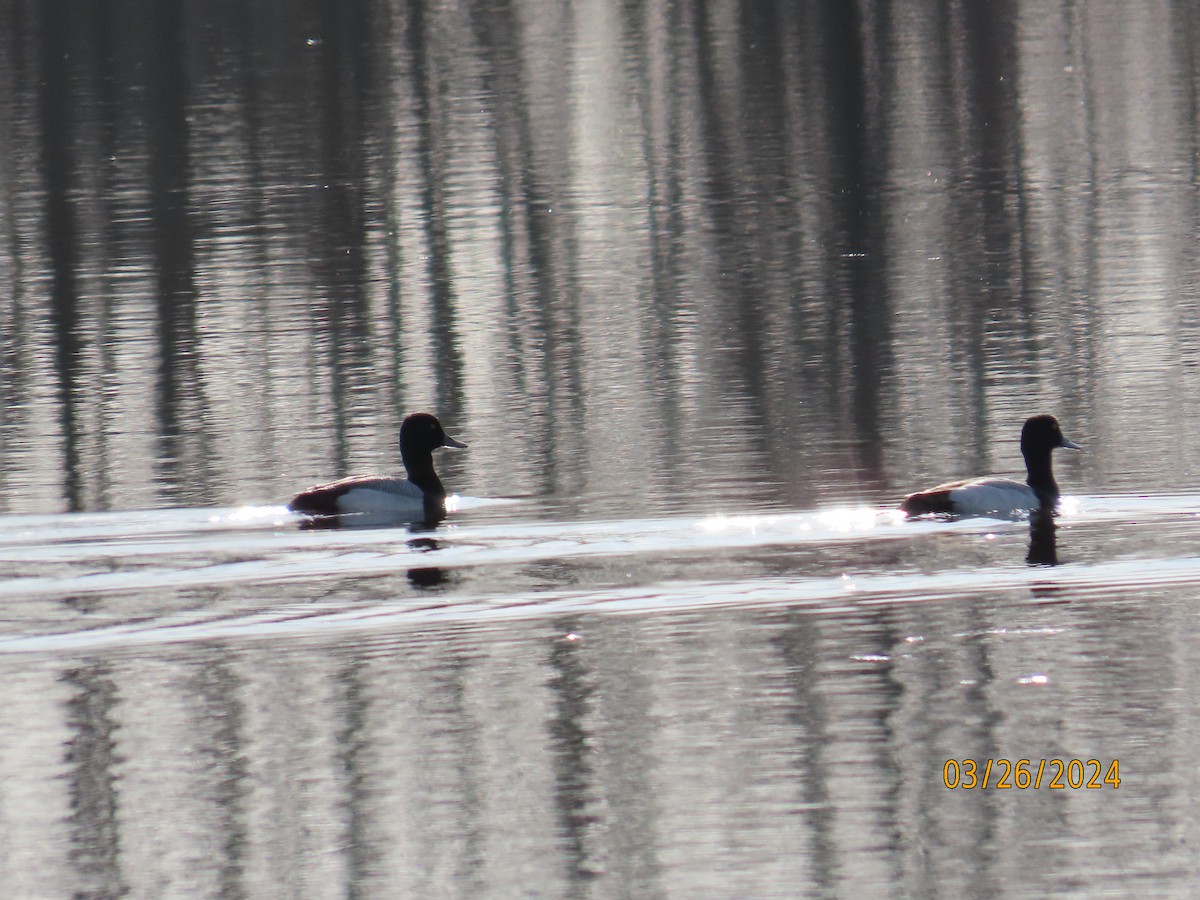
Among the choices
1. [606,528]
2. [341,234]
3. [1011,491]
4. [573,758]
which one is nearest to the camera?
[573,758]

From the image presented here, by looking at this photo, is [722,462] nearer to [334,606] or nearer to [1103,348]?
[334,606]

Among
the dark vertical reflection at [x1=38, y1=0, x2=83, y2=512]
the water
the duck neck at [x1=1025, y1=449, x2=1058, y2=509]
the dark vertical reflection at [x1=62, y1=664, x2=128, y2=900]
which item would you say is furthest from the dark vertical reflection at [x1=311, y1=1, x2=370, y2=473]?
the dark vertical reflection at [x1=62, y1=664, x2=128, y2=900]

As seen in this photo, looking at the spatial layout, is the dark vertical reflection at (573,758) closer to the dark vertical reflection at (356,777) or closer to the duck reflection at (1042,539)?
the dark vertical reflection at (356,777)

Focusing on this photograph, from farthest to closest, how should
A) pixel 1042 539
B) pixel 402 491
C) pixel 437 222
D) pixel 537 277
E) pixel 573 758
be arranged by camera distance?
1. pixel 437 222
2. pixel 537 277
3. pixel 402 491
4. pixel 1042 539
5. pixel 573 758

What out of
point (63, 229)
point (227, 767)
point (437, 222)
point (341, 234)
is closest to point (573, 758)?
point (227, 767)

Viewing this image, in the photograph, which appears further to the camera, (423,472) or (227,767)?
(423,472)

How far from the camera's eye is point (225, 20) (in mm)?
71562

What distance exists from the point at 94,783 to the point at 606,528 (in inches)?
200

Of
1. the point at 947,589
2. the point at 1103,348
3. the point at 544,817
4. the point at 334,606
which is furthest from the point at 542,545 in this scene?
the point at 1103,348

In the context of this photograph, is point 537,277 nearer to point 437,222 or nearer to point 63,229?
point 437,222

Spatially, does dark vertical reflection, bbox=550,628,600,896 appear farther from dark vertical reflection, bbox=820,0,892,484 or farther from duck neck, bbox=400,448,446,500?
dark vertical reflection, bbox=820,0,892,484

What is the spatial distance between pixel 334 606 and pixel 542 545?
69.4 inches

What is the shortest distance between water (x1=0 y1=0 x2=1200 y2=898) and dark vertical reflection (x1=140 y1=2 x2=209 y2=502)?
102 mm

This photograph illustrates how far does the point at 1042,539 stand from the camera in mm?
13969
